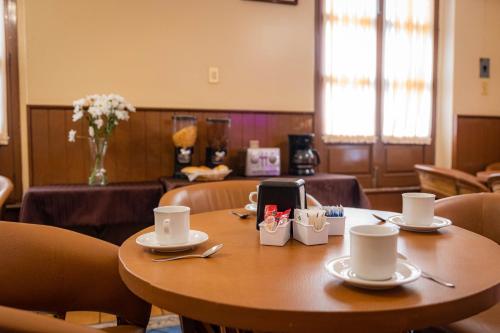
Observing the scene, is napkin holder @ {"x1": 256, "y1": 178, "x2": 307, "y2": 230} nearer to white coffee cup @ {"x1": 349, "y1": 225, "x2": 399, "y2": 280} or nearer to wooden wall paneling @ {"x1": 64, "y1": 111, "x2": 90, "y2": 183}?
white coffee cup @ {"x1": 349, "y1": 225, "x2": 399, "y2": 280}

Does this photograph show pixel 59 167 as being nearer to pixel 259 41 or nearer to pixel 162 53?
pixel 162 53

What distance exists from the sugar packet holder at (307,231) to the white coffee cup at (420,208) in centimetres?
28

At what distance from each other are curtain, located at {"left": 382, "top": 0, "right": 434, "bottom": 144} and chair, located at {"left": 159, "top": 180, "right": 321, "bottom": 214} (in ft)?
8.02

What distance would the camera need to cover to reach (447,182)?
294cm

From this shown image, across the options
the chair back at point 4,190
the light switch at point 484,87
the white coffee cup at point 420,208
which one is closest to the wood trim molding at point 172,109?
the chair back at point 4,190

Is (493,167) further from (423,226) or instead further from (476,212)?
(423,226)

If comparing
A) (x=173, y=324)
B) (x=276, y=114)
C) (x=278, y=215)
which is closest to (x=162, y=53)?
(x=276, y=114)

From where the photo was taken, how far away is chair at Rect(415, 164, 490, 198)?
2.76 meters

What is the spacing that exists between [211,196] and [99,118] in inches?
50.5

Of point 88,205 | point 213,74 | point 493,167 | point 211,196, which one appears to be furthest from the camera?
point 493,167

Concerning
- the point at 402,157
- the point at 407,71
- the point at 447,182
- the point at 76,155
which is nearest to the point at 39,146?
the point at 76,155

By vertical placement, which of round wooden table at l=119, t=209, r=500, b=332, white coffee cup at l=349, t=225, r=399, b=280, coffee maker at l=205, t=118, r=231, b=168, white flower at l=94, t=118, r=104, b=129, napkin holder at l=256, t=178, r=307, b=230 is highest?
white flower at l=94, t=118, r=104, b=129

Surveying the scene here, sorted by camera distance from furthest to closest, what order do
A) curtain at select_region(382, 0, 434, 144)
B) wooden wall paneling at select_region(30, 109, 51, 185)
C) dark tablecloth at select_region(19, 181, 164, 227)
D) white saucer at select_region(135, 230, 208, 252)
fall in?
curtain at select_region(382, 0, 434, 144), wooden wall paneling at select_region(30, 109, 51, 185), dark tablecloth at select_region(19, 181, 164, 227), white saucer at select_region(135, 230, 208, 252)

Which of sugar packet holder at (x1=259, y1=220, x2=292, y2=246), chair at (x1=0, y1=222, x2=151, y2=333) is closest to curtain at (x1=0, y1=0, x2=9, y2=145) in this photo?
chair at (x1=0, y1=222, x2=151, y2=333)
